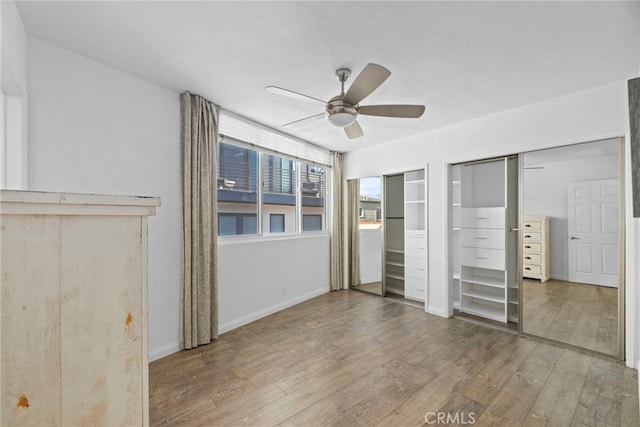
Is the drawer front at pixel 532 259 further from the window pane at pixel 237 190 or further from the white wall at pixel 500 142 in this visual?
the window pane at pixel 237 190

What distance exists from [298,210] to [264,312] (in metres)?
1.58

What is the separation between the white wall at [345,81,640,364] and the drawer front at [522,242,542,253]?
31.7 inches

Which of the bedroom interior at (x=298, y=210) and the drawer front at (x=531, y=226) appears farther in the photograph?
the drawer front at (x=531, y=226)

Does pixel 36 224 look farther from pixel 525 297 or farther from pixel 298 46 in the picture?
pixel 525 297

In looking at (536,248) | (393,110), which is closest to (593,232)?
(536,248)

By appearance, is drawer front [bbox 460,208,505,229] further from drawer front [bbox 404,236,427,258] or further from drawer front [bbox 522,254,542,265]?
drawer front [bbox 404,236,427,258]

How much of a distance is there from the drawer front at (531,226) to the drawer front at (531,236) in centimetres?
4

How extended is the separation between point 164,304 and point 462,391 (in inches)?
104

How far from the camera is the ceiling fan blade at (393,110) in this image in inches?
89.6

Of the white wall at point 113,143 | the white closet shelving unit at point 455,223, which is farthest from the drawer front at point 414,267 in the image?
the white wall at point 113,143

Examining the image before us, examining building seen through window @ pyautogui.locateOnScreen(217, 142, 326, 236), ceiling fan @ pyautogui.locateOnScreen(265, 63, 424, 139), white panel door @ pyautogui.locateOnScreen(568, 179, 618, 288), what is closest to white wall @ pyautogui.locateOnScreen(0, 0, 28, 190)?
ceiling fan @ pyautogui.locateOnScreen(265, 63, 424, 139)

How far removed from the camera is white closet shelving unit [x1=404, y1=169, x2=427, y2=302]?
4066mm

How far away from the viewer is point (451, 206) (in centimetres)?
365
